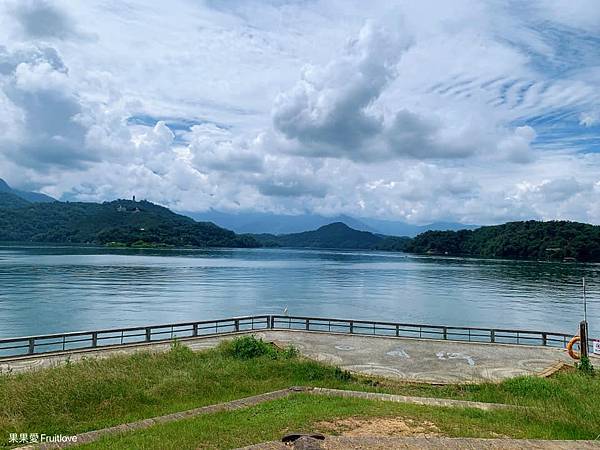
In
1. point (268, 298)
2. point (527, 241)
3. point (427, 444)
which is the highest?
point (527, 241)

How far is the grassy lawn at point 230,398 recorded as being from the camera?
10461 mm

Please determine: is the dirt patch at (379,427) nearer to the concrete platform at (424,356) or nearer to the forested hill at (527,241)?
the concrete platform at (424,356)

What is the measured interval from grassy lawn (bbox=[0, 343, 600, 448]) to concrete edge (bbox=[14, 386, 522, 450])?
57 cm

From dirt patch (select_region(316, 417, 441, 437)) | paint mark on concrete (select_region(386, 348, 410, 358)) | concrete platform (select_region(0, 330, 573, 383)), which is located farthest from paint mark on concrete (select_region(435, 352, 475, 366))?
dirt patch (select_region(316, 417, 441, 437))

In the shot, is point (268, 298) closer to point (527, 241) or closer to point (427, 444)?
point (427, 444)

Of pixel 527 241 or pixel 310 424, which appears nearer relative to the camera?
pixel 310 424

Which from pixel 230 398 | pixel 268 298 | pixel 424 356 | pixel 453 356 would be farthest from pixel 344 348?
pixel 268 298

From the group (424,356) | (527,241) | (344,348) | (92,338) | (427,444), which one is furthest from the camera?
(527,241)

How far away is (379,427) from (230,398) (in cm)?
519

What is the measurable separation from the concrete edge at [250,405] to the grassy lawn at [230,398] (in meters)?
0.57

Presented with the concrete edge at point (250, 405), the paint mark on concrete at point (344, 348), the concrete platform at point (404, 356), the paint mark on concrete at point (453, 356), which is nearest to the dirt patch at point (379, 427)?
the concrete edge at point (250, 405)

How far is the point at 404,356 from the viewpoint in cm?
2173

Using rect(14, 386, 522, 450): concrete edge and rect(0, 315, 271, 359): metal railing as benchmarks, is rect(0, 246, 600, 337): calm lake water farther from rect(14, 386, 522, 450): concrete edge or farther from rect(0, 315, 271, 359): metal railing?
rect(14, 386, 522, 450): concrete edge

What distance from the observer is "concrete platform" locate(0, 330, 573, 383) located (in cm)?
1884
